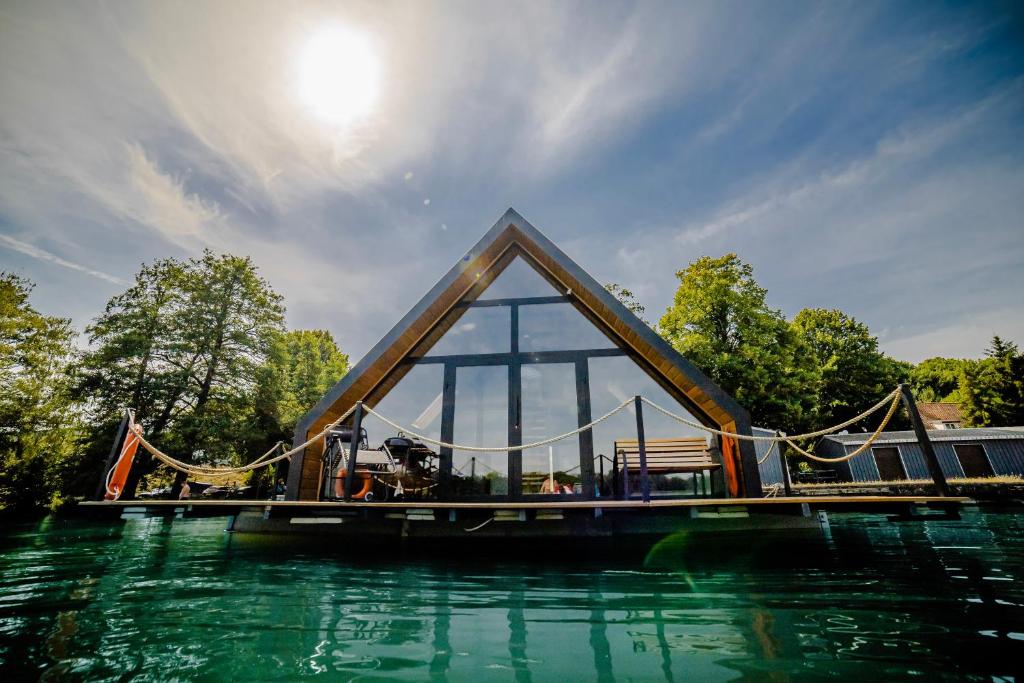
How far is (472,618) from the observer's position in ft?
11.9

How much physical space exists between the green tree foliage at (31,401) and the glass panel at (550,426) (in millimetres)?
20734

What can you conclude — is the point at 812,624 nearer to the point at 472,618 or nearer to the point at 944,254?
the point at 472,618

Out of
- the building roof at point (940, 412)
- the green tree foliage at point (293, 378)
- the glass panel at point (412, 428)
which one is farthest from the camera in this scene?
the building roof at point (940, 412)

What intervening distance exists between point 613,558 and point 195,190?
10940mm

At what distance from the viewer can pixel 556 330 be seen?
28.0 feet

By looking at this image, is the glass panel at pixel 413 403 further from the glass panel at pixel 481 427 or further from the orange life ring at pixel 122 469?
the orange life ring at pixel 122 469

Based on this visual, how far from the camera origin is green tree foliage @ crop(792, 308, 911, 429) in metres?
30.1

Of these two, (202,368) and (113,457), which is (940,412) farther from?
(202,368)

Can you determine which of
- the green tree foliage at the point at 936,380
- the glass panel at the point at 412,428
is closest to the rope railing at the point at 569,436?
the glass panel at the point at 412,428

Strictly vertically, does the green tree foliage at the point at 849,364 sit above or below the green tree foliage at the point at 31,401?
above

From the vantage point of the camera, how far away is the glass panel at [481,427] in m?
7.79

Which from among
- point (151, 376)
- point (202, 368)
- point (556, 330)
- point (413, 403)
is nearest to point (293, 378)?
point (202, 368)

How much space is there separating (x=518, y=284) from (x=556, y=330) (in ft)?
4.50

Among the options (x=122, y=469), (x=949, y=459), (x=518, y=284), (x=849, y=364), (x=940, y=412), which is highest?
(x=849, y=364)
